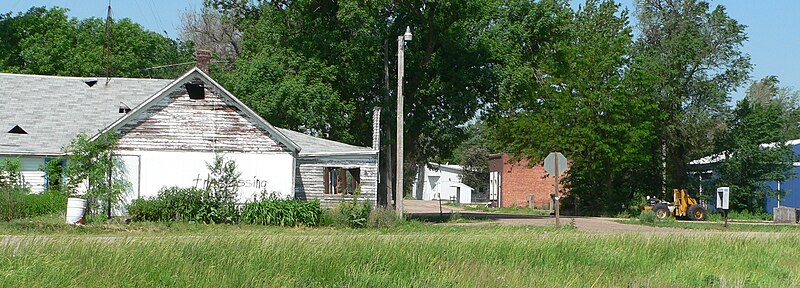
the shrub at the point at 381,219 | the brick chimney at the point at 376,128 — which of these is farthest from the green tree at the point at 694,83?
the shrub at the point at 381,219

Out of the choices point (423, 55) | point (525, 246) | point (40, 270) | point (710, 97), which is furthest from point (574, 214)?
point (40, 270)

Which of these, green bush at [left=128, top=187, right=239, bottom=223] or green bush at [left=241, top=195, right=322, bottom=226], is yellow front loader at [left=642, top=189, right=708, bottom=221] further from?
green bush at [left=128, top=187, right=239, bottom=223]

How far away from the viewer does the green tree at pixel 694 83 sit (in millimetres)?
59312

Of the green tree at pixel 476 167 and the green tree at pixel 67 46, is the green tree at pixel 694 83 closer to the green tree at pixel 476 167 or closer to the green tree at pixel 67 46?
the green tree at pixel 67 46

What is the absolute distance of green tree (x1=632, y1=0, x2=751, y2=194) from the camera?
59.3 meters

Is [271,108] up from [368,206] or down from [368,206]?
up

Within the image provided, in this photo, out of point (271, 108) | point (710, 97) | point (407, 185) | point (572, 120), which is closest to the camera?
point (271, 108)

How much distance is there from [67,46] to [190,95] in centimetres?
2511

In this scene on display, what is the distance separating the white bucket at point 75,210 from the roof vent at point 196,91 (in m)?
6.91

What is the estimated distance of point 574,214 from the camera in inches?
2251

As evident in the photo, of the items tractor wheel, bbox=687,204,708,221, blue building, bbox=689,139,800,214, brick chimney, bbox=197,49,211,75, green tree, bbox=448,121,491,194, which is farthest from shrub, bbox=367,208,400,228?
green tree, bbox=448,121,491,194

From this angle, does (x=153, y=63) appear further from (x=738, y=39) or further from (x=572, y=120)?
(x=738, y=39)

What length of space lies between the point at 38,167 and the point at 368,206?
39.6 ft

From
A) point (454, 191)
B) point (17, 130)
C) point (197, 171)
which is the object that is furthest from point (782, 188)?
point (454, 191)
